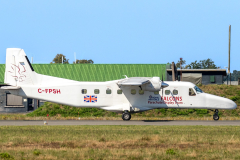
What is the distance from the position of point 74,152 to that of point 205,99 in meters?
16.7

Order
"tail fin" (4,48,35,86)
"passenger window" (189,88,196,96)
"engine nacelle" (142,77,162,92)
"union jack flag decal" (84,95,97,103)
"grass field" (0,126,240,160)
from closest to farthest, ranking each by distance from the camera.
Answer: "grass field" (0,126,240,160) < "engine nacelle" (142,77,162,92) < "passenger window" (189,88,196,96) < "union jack flag decal" (84,95,97,103) < "tail fin" (4,48,35,86)

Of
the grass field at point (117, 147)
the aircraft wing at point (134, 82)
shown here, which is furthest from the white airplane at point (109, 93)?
the grass field at point (117, 147)

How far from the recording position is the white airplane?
2570cm

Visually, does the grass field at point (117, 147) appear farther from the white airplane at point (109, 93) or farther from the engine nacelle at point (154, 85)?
the white airplane at point (109, 93)

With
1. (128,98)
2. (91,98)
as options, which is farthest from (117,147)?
(91,98)

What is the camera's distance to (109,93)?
85.7 ft

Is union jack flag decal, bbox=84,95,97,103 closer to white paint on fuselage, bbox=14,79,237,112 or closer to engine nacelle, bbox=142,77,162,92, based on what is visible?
white paint on fuselage, bbox=14,79,237,112

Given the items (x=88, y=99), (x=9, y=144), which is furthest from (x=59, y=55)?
(x=9, y=144)

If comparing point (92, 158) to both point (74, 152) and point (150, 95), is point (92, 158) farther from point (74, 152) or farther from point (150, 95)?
point (150, 95)

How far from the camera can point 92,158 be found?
416 inches

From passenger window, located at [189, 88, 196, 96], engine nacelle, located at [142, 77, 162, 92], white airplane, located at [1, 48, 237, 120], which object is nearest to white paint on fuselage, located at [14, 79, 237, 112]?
white airplane, located at [1, 48, 237, 120]

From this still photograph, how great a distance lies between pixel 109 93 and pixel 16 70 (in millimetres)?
8128

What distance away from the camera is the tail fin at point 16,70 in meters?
26.6

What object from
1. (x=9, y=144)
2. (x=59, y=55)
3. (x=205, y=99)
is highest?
(x=59, y=55)
